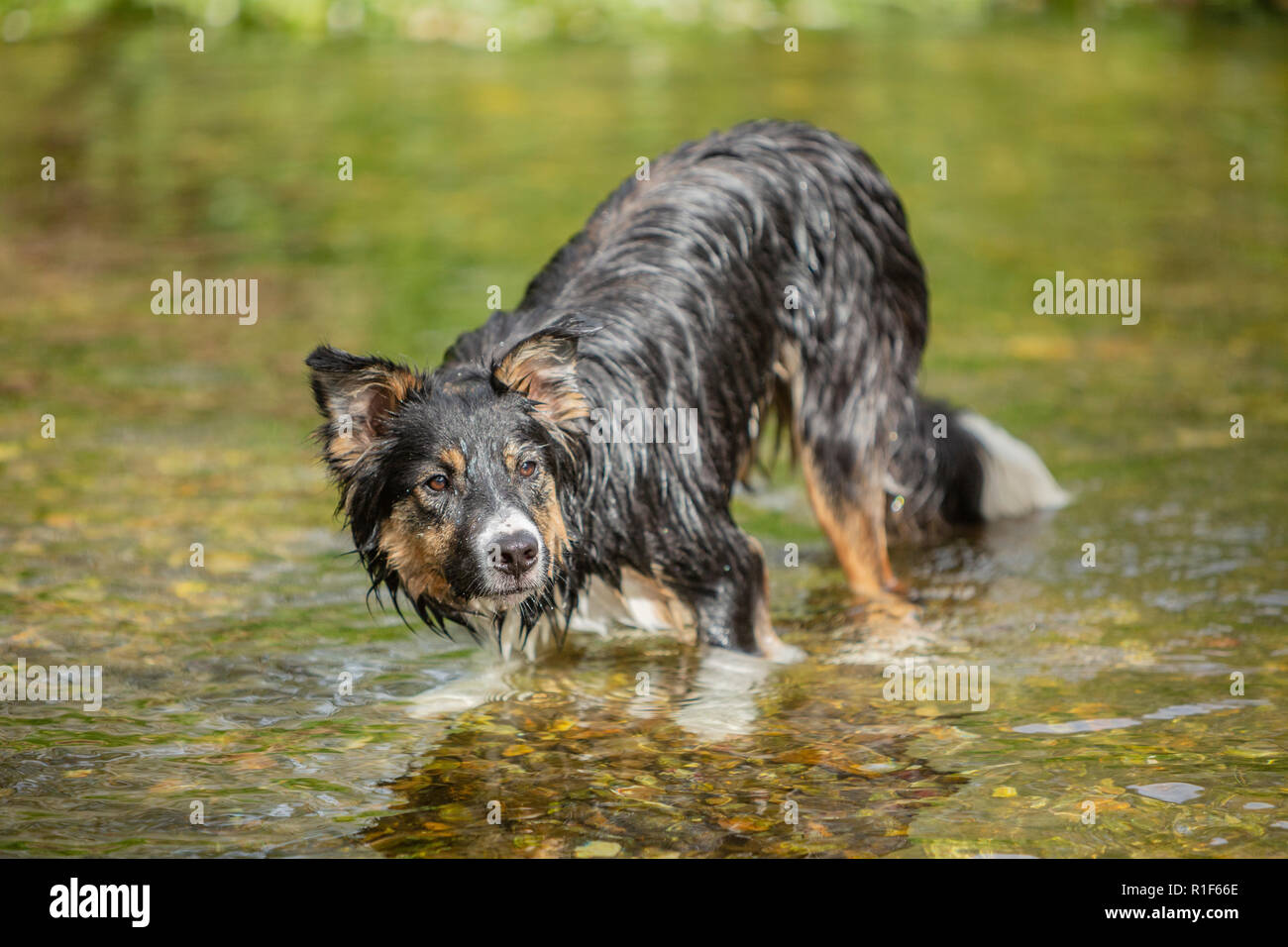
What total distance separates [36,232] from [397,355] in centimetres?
510

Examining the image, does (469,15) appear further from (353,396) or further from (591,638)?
(353,396)

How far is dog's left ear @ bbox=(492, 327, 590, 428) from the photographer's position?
18.2 ft

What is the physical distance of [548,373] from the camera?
5.70 metres

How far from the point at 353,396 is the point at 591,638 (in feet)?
5.90

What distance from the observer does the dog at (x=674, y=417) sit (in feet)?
18.0

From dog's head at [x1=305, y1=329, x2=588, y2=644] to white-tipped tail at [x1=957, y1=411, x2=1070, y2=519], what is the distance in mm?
2848

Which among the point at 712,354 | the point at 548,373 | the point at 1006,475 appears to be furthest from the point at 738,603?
the point at 1006,475

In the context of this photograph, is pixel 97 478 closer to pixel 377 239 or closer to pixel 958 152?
pixel 377 239

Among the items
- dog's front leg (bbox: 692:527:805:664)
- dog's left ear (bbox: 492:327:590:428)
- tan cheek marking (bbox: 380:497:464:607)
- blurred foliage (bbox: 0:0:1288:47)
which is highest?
blurred foliage (bbox: 0:0:1288:47)

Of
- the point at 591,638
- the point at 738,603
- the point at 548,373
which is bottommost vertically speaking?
the point at 591,638

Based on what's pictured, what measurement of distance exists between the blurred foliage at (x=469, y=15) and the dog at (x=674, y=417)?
1585cm

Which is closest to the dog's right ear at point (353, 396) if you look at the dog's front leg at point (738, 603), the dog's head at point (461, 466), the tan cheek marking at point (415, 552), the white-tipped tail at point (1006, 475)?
the dog's head at point (461, 466)

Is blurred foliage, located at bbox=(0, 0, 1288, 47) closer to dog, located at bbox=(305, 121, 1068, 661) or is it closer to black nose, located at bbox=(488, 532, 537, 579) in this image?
dog, located at bbox=(305, 121, 1068, 661)

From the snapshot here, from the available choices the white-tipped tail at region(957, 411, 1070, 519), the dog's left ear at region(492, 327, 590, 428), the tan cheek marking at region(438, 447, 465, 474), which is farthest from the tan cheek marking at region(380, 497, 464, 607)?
the white-tipped tail at region(957, 411, 1070, 519)
